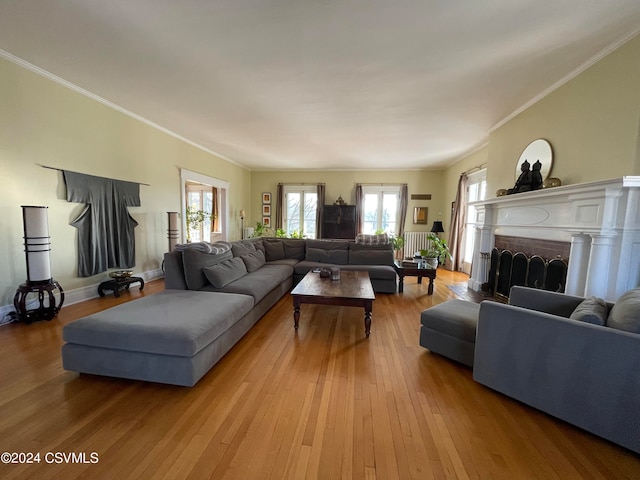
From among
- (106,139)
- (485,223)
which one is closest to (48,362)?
(106,139)

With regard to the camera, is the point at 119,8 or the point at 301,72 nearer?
the point at 119,8

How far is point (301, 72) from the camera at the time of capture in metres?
2.63

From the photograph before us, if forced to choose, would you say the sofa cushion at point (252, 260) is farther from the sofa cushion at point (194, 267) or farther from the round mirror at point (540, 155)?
the round mirror at point (540, 155)

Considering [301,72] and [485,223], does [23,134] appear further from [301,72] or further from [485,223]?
[485,223]

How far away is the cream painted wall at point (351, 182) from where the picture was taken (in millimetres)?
7320

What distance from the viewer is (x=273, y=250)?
4770mm

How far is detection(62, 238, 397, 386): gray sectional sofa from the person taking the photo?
169 centimetres

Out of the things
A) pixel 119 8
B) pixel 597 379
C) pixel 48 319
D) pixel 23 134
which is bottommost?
pixel 48 319

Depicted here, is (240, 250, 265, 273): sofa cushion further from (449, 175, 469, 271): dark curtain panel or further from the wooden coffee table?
(449, 175, 469, 271): dark curtain panel

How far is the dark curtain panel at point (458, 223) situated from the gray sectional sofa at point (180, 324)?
15.3 feet

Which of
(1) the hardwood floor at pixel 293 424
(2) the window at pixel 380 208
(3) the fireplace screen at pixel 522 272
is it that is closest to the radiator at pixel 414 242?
(2) the window at pixel 380 208

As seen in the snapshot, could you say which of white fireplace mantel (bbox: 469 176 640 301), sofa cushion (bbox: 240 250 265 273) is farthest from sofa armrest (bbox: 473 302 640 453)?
sofa cushion (bbox: 240 250 265 273)

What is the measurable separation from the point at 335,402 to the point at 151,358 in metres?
1.27

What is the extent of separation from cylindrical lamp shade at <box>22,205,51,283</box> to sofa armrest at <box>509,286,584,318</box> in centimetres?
467
